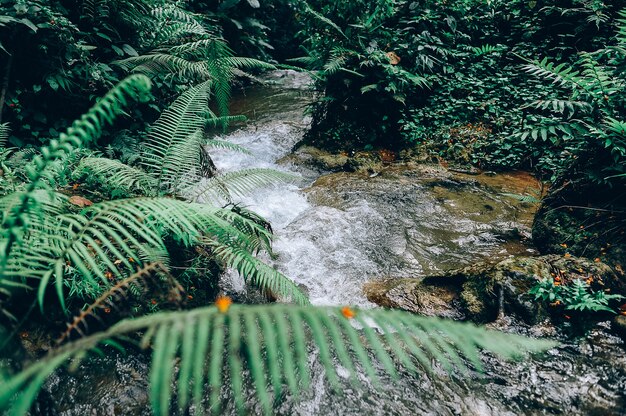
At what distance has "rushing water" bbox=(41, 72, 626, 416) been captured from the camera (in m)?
1.84

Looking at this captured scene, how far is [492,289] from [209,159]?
3489 mm

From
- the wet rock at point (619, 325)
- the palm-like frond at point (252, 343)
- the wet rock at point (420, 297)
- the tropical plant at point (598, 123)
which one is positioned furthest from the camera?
the tropical plant at point (598, 123)

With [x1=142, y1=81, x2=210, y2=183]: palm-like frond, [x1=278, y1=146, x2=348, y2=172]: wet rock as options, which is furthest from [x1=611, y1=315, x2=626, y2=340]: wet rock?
[x1=278, y1=146, x2=348, y2=172]: wet rock

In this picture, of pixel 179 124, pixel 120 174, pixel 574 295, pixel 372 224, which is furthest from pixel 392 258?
pixel 120 174

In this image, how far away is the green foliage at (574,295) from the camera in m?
2.18

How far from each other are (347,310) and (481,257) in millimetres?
2908

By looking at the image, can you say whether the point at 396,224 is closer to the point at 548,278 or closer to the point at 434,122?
the point at 548,278

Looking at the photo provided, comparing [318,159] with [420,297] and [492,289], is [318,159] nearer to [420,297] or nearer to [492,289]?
[420,297]

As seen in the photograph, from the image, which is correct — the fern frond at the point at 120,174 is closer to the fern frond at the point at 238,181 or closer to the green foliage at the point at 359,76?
the fern frond at the point at 238,181

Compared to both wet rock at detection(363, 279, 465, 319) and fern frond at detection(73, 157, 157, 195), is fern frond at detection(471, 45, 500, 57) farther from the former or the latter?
fern frond at detection(73, 157, 157, 195)

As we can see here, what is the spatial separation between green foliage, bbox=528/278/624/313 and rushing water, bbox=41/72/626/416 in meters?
0.15

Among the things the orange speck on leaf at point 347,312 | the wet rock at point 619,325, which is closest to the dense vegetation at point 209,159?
the orange speck on leaf at point 347,312

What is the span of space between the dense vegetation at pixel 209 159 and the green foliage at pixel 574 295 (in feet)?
0.05

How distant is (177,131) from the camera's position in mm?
2465
